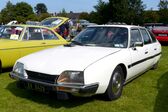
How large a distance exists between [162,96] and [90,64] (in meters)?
1.89

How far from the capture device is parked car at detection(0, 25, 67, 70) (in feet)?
26.1

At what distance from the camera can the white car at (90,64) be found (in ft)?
16.5

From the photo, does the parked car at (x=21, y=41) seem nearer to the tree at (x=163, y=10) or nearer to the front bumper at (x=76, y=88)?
the front bumper at (x=76, y=88)

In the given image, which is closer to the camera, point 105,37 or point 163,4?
point 105,37

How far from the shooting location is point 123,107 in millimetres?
5461

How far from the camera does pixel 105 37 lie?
6.57 m

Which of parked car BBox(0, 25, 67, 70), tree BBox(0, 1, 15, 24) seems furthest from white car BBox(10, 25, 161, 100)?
tree BBox(0, 1, 15, 24)

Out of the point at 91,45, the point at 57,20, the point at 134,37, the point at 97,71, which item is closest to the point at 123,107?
the point at 97,71

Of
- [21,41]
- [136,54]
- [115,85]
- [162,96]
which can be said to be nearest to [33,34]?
[21,41]

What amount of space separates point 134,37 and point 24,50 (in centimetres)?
313

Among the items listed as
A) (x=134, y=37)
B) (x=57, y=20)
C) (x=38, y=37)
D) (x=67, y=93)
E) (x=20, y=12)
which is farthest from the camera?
(x=20, y=12)

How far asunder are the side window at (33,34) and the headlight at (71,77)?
3844mm

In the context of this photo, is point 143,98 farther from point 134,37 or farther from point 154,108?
point 134,37

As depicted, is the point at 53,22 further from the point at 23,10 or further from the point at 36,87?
the point at 23,10
